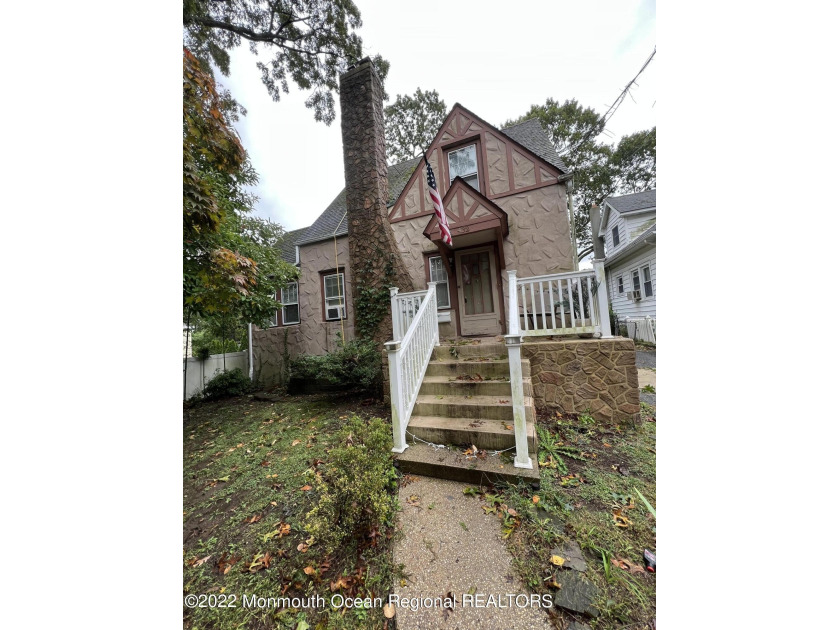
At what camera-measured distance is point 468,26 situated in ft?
12.1

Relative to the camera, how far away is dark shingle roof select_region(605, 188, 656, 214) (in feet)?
37.4

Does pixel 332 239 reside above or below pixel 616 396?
above

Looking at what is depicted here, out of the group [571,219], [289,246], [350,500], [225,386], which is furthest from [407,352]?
[289,246]

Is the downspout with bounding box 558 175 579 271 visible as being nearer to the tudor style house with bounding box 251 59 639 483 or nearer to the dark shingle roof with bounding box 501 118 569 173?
the tudor style house with bounding box 251 59 639 483

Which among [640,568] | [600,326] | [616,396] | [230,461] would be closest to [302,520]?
[230,461]

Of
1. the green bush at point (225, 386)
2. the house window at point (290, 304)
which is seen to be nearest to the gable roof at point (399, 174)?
the house window at point (290, 304)

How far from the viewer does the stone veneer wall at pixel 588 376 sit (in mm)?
3377

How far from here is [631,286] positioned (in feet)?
A: 35.9

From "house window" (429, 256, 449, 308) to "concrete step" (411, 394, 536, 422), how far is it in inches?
128

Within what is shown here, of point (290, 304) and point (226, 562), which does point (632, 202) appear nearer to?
point (290, 304)
